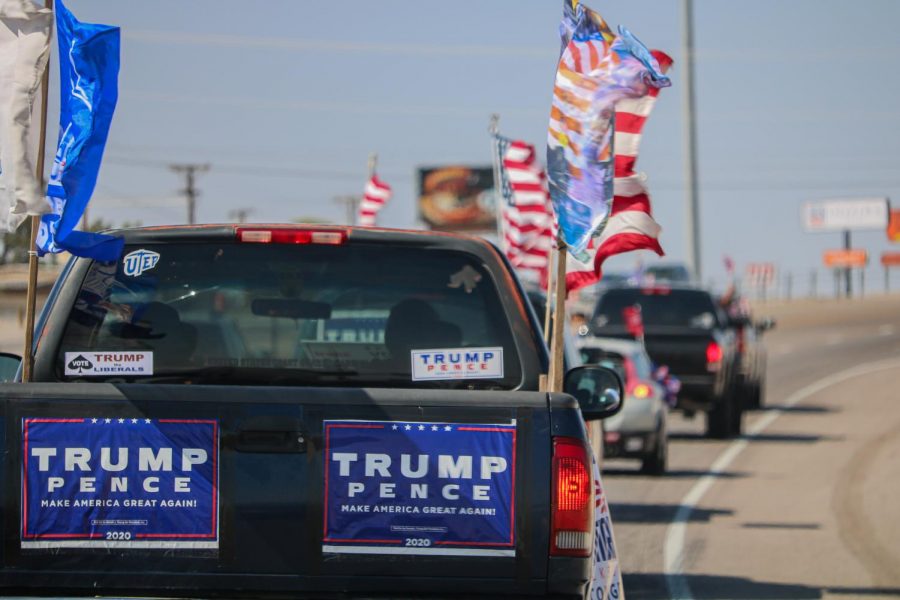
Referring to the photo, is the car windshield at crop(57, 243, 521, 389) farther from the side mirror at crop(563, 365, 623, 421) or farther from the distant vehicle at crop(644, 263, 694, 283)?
the distant vehicle at crop(644, 263, 694, 283)

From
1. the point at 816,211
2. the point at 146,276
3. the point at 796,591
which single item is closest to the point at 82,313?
the point at 146,276

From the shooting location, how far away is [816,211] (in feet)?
422

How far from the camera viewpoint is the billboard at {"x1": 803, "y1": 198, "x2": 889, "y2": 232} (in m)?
127

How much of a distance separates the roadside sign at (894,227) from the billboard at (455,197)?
42.7 m

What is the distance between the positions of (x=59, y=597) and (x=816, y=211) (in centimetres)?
12831

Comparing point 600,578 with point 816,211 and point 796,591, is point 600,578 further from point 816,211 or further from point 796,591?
point 816,211

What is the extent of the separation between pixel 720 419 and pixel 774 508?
25.3ft

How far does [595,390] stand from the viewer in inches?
233

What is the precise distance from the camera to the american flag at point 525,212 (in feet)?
68.0

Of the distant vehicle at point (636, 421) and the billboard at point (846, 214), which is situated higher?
the billboard at point (846, 214)

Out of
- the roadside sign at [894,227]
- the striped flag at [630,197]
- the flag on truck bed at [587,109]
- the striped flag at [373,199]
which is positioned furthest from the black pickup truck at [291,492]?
the roadside sign at [894,227]

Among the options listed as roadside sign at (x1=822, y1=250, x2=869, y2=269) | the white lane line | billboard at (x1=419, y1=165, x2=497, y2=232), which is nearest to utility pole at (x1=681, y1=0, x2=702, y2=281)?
the white lane line

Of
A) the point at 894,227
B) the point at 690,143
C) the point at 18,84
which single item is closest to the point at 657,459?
the point at 18,84

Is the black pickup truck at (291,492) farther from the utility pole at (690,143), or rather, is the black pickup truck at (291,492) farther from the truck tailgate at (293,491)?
the utility pole at (690,143)
